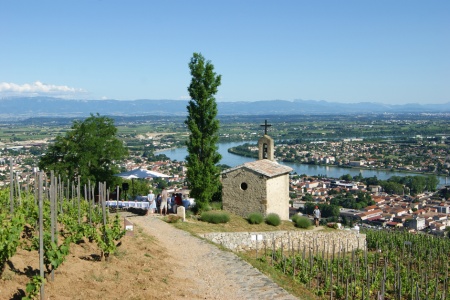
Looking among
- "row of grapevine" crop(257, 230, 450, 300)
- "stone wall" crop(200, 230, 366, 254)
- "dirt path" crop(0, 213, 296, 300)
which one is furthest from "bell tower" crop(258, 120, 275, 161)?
"dirt path" crop(0, 213, 296, 300)

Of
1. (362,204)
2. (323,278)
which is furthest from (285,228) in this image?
(362,204)

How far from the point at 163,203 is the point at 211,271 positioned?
7.95m

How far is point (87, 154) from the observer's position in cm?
2461

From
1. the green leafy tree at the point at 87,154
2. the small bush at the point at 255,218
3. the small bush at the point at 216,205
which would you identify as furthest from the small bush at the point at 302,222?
the green leafy tree at the point at 87,154

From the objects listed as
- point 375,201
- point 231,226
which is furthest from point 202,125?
point 375,201

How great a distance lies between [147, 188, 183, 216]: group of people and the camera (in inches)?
796

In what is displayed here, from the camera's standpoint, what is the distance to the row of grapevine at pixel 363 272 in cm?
1498

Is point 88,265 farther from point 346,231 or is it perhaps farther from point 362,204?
point 362,204

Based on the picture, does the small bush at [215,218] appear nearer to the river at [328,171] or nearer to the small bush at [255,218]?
the small bush at [255,218]

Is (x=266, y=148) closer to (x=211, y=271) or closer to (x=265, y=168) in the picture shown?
(x=265, y=168)

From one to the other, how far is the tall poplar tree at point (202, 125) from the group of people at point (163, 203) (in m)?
1.10

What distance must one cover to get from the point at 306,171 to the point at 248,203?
241 feet

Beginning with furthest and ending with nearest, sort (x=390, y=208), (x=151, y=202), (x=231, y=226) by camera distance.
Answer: (x=390, y=208)
(x=151, y=202)
(x=231, y=226)

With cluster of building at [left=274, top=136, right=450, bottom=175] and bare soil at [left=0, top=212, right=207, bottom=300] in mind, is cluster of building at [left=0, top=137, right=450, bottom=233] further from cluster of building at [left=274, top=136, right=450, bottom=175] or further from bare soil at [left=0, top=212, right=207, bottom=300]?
cluster of building at [left=274, top=136, right=450, bottom=175]
